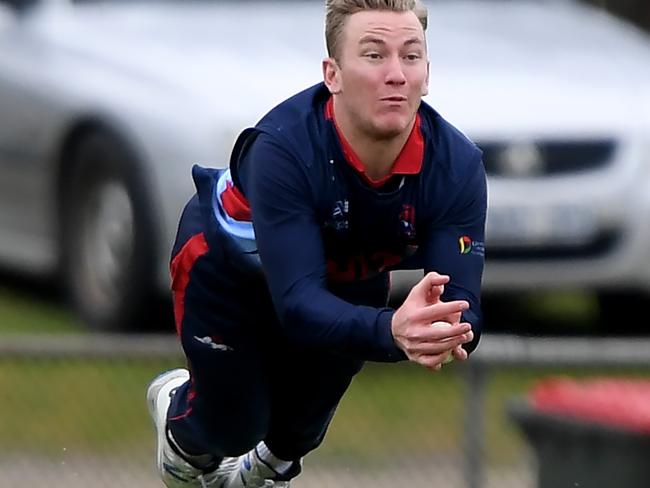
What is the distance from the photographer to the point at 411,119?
5.34m

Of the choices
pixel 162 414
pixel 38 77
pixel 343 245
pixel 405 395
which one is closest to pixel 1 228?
pixel 38 77

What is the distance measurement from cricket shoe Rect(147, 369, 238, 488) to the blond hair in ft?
5.23

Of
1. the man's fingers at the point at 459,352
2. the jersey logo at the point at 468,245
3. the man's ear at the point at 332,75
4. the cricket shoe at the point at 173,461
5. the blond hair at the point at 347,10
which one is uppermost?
the blond hair at the point at 347,10

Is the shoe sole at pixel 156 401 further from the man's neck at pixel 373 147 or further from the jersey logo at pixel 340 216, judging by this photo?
the man's neck at pixel 373 147

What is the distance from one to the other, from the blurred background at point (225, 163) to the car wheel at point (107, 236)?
0.01 metres

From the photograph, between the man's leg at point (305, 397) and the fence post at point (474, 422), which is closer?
the man's leg at point (305, 397)

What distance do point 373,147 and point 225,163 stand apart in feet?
13.6

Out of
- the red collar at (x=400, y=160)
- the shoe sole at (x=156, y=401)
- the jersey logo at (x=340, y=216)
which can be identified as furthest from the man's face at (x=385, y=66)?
the shoe sole at (x=156, y=401)

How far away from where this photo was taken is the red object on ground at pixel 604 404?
26.3 ft

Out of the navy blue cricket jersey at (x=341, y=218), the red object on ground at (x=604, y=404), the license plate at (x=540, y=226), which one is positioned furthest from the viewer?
the license plate at (x=540, y=226)

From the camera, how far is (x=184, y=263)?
6.02m

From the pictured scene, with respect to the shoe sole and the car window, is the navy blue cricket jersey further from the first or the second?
the car window

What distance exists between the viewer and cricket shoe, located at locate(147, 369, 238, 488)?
6.61m

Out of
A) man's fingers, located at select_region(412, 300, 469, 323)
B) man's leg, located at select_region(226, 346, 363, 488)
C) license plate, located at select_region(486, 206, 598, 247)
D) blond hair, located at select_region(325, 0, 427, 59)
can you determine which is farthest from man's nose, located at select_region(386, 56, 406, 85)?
license plate, located at select_region(486, 206, 598, 247)
